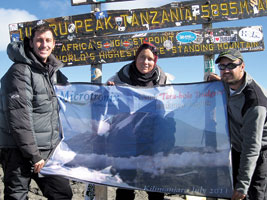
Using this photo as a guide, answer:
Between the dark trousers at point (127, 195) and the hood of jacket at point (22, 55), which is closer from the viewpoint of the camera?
the hood of jacket at point (22, 55)

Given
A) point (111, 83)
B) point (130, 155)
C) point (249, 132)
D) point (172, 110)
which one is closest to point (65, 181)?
point (130, 155)

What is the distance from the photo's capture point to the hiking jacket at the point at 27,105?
108 inches

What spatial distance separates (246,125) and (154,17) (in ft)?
9.67

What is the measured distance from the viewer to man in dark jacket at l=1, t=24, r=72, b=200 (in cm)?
275

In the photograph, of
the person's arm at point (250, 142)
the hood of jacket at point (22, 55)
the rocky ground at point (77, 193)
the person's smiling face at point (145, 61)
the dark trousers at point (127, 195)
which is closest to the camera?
the person's arm at point (250, 142)

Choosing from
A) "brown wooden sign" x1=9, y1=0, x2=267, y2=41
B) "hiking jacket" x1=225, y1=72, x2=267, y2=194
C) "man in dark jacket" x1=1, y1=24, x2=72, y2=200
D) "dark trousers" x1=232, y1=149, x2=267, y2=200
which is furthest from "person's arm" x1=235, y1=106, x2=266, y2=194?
"brown wooden sign" x1=9, y1=0, x2=267, y2=41

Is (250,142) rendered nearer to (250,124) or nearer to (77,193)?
(250,124)

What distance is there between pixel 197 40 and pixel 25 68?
324 cm

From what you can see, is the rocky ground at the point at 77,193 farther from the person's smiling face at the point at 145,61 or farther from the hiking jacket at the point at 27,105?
the person's smiling face at the point at 145,61

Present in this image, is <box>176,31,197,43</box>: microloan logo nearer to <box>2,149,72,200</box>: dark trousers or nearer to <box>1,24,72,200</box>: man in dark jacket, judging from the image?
<box>1,24,72,200</box>: man in dark jacket

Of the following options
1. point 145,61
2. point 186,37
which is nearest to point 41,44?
point 145,61

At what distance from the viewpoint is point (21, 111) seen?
275cm

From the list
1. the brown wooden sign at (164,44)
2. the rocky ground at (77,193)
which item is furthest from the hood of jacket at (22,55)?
the rocky ground at (77,193)

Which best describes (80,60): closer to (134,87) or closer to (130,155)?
(134,87)
